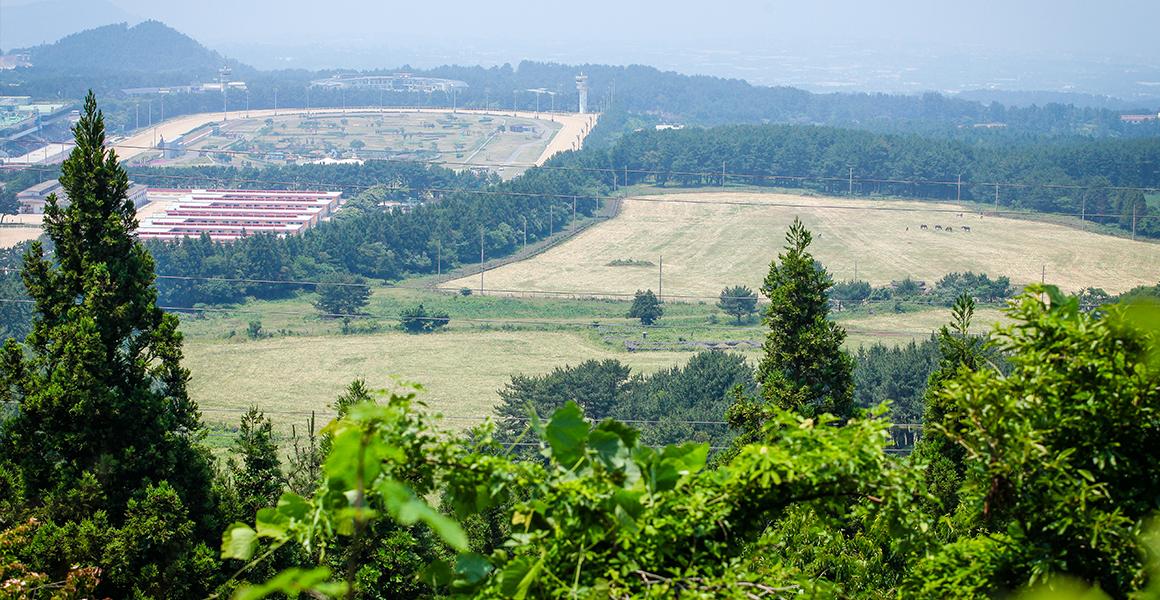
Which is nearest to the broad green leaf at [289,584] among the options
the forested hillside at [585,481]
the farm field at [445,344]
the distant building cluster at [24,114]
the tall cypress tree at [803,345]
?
the forested hillside at [585,481]

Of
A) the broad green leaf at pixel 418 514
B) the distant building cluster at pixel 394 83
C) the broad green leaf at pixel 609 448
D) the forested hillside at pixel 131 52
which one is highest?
the forested hillside at pixel 131 52

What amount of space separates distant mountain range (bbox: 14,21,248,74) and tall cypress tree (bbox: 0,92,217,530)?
8851cm

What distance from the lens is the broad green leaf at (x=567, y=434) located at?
2.27 m

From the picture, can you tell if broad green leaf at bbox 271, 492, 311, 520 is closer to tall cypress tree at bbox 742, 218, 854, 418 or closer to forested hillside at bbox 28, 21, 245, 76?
tall cypress tree at bbox 742, 218, 854, 418

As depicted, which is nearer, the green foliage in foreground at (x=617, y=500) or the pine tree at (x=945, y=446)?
the green foliage in foreground at (x=617, y=500)

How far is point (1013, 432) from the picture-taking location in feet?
8.56

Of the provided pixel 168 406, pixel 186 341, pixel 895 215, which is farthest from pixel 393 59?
pixel 168 406

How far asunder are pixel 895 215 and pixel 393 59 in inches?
4650

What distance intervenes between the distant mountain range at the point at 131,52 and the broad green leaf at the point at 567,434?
94.9 m

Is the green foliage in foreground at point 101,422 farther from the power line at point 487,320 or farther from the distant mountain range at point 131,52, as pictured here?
the distant mountain range at point 131,52

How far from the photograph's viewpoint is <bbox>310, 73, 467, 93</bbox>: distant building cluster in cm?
7831

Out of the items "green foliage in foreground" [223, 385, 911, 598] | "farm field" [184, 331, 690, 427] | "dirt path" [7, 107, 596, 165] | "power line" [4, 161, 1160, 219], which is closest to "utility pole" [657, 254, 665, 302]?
"farm field" [184, 331, 690, 427]

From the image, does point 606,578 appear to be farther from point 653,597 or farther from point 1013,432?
point 1013,432

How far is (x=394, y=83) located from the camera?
81.6 metres
